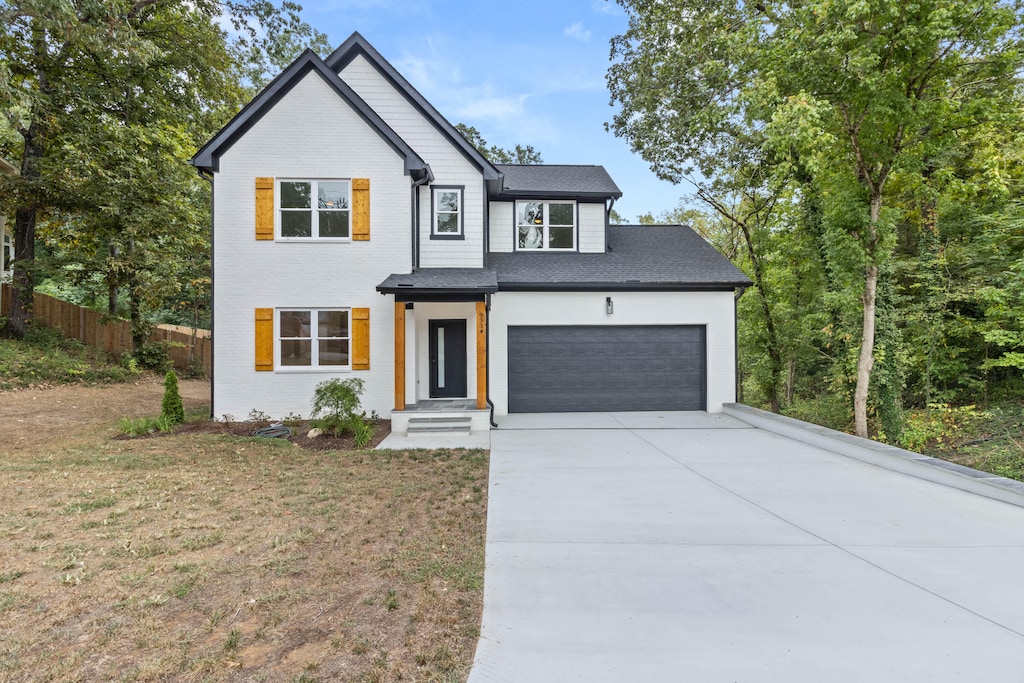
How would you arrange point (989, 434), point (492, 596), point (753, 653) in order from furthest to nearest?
point (989, 434), point (492, 596), point (753, 653)

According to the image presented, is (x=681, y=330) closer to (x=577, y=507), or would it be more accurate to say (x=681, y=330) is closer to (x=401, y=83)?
(x=577, y=507)

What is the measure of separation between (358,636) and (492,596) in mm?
937

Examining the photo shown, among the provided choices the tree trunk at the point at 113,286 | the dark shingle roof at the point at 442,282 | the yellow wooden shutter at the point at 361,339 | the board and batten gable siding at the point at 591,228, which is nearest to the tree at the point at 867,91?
the board and batten gable siding at the point at 591,228

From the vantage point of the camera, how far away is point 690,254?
1345cm

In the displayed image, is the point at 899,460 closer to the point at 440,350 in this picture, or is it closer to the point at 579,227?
the point at 579,227

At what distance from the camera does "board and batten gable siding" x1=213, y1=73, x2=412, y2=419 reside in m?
10.5

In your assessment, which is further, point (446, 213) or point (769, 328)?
point (769, 328)

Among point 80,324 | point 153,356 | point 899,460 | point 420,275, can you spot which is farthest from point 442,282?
point 80,324

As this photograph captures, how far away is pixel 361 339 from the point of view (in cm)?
1069

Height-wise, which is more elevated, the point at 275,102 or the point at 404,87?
the point at 404,87

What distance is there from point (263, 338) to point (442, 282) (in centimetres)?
408

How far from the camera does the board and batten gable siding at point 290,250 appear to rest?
10531 mm

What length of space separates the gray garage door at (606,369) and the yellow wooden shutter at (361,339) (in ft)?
11.2

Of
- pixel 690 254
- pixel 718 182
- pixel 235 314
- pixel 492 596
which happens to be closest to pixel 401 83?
pixel 235 314
